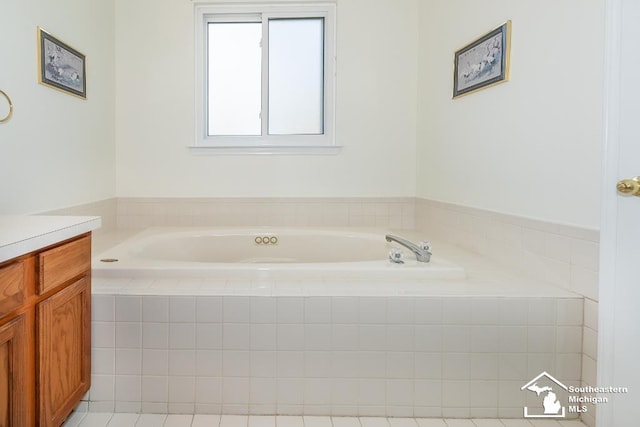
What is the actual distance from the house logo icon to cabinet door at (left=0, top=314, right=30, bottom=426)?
158 cm

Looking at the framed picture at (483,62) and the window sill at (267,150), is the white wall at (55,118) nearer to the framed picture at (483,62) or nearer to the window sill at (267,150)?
the window sill at (267,150)

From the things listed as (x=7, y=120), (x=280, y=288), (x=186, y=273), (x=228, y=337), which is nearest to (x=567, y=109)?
(x=280, y=288)

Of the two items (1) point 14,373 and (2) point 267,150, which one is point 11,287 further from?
(2) point 267,150

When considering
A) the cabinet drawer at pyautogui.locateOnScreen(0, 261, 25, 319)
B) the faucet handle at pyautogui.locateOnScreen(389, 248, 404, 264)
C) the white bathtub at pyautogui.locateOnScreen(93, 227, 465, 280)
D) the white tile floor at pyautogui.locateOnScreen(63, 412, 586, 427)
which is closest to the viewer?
the cabinet drawer at pyautogui.locateOnScreen(0, 261, 25, 319)

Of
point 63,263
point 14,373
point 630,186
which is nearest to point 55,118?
point 63,263

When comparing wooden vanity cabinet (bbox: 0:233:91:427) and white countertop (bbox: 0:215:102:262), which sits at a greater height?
white countertop (bbox: 0:215:102:262)

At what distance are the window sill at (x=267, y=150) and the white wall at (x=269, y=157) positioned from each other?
4 cm

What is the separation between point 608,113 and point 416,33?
1.98 m

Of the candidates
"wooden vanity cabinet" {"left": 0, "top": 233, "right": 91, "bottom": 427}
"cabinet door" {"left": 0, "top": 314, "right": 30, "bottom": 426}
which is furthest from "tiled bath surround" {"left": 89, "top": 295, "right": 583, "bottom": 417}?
"cabinet door" {"left": 0, "top": 314, "right": 30, "bottom": 426}

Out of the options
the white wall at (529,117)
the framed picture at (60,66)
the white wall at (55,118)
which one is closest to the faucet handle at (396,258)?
the white wall at (529,117)

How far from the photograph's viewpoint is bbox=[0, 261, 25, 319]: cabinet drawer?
982 millimetres

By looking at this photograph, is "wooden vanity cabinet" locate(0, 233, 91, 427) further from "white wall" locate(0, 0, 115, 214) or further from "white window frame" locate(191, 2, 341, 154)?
"white window frame" locate(191, 2, 341, 154)

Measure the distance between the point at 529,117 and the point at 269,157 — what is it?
180 cm

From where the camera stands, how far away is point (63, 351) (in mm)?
1269
